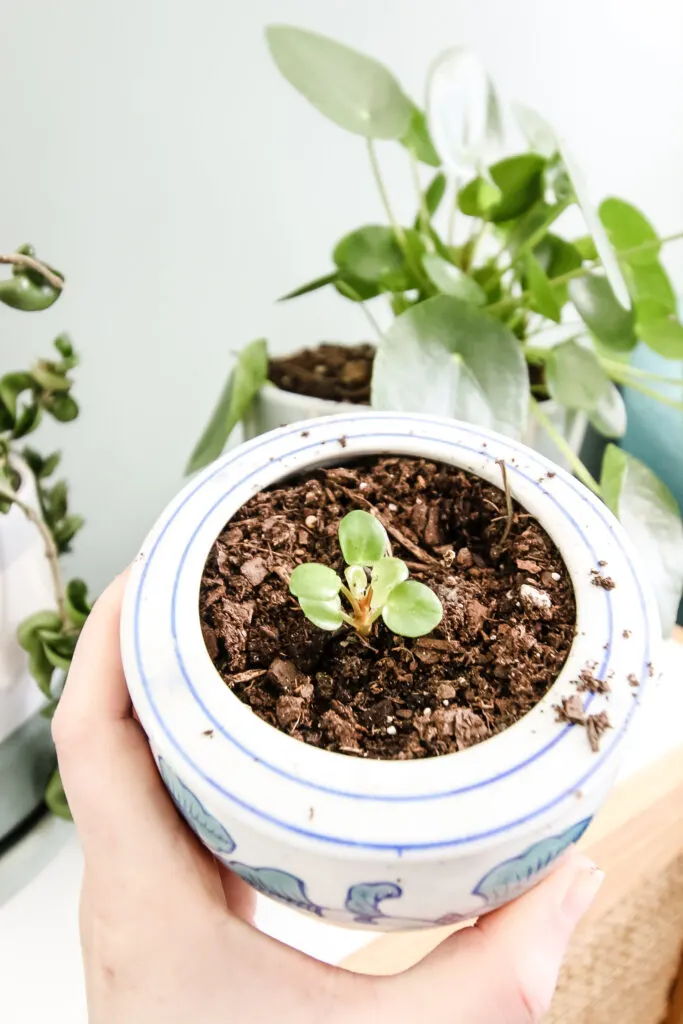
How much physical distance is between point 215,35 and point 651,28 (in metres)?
0.71

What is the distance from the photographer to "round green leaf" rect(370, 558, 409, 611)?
413mm

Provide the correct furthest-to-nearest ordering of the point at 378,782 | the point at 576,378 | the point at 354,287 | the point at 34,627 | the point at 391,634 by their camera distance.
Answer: the point at 354,287, the point at 576,378, the point at 34,627, the point at 391,634, the point at 378,782

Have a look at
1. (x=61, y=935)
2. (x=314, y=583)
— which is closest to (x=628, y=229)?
(x=314, y=583)

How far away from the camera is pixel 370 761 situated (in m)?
0.37

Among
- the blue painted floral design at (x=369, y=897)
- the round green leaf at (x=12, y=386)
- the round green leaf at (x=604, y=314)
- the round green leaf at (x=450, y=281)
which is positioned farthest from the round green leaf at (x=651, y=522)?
the round green leaf at (x=12, y=386)

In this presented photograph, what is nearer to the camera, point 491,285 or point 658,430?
point 491,285

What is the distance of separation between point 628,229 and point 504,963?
683 mm

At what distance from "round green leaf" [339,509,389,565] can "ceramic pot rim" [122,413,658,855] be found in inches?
3.7

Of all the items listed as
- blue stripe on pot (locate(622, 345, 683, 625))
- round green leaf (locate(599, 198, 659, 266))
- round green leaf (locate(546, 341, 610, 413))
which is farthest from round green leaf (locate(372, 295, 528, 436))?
blue stripe on pot (locate(622, 345, 683, 625))

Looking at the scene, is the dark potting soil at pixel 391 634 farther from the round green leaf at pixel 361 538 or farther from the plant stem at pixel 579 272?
the plant stem at pixel 579 272

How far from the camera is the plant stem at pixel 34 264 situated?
0.53 m

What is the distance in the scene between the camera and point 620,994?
0.80m

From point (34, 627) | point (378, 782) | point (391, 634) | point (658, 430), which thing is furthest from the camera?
point (658, 430)

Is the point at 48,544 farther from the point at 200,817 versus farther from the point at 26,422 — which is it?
the point at 200,817
